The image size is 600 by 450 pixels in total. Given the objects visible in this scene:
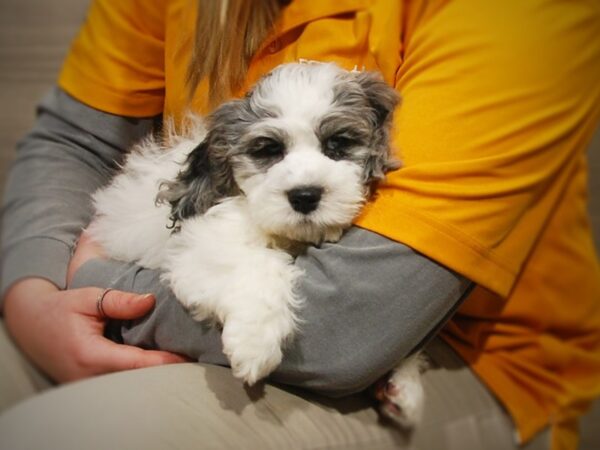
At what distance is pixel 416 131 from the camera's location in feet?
2.32

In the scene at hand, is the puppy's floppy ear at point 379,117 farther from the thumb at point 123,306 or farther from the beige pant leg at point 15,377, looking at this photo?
the beige pant leg at point 15,377

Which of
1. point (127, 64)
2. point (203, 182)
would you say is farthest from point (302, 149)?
point (127, 64)

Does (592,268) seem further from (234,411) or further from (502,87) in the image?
(234,411)

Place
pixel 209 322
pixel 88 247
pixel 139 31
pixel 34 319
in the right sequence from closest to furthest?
pixel 34 319
pixel 209 322
pixel 88 247
pixel 139 31

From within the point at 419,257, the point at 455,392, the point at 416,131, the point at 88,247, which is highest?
the point at 416,131

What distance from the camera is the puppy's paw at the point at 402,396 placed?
2.56 ft

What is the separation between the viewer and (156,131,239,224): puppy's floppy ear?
0.80 meters

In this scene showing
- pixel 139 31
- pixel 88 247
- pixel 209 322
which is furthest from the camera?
pixel 139 31

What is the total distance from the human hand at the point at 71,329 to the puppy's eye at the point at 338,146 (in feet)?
0.95

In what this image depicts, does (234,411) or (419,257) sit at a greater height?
(419,257)

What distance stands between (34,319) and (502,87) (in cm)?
57

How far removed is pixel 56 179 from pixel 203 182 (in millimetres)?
243

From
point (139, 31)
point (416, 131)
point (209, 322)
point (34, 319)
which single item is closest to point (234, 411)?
point (209, 322)

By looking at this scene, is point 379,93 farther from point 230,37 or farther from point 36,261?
point 36,261
